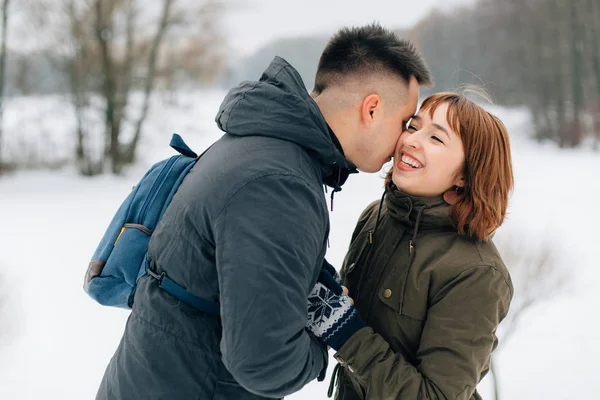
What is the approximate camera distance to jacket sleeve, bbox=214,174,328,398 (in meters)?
0.99

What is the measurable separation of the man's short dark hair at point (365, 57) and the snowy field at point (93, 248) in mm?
3146

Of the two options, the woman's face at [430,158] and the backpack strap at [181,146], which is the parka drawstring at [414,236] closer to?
the woman's face at [430,158]

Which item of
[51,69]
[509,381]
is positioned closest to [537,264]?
[509,381]

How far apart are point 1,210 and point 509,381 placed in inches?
361

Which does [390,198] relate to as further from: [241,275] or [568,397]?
[568,397]

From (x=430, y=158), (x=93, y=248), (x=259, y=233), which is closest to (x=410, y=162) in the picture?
(x=430, y=158)

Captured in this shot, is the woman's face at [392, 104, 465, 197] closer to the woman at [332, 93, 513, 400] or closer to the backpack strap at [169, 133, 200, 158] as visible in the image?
the woman at [332, 93, 513, 400]

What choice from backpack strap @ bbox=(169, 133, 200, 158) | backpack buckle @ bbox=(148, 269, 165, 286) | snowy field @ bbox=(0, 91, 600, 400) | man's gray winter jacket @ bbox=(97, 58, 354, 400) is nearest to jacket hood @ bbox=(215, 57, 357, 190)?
man's gray winter jacket @ bbox=(97, 58, 354, 400)

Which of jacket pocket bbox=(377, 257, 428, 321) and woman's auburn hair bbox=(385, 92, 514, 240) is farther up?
woman's auburn hair bbox=(385, 92, 514, 240)

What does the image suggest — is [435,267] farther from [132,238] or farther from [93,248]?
[93,248]

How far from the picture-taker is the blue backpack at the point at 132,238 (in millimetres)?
1286

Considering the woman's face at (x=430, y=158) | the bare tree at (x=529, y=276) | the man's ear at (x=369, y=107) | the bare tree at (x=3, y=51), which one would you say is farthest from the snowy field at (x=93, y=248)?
the man's ear at (x=369, y=107)

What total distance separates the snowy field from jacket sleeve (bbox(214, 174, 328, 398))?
10.5ft

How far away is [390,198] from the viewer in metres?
1.52
